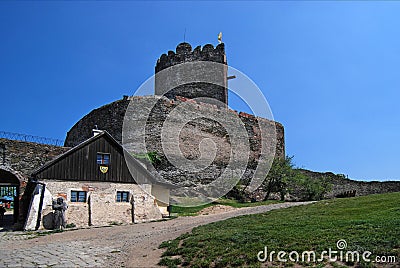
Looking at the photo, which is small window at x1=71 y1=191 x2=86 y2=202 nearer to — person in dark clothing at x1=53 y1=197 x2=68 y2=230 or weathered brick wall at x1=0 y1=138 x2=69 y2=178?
person in dark clothing at x1=53 y1=197 x2=68 y2=230

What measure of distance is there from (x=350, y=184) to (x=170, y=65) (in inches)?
805

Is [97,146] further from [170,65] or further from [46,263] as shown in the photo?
[170,65]

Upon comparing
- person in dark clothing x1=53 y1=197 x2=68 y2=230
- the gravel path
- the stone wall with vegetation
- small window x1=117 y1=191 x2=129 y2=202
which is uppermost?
the stone wall with vegetation

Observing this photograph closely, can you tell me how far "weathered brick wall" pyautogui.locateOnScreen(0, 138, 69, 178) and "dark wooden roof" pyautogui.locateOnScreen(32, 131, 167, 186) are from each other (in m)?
4.79

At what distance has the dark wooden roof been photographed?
17078 mm

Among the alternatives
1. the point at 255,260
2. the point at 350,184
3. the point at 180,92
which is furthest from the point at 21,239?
the point at 350,184

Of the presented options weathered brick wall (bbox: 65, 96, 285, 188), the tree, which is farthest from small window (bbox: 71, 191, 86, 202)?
the tree

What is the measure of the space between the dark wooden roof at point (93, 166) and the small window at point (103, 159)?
0.47 ft

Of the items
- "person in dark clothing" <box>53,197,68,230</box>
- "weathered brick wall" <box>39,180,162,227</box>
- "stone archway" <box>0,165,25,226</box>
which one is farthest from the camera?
"stone archway" <box>0,165,25,226</box>

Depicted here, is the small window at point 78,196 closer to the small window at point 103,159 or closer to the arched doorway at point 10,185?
the small window at point 103,159

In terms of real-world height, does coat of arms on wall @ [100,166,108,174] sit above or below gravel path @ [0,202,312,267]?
above

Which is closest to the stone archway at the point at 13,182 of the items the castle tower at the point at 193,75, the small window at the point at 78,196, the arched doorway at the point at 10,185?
the arched doorway at the point at 10,185

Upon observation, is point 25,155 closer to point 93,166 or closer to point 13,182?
point 13,182

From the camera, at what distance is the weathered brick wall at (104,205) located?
16.9 metres
